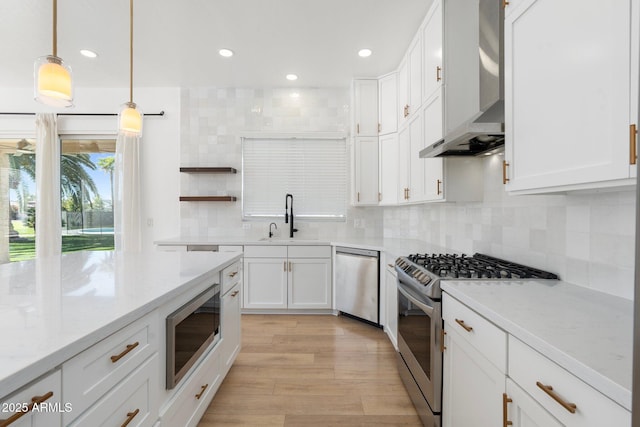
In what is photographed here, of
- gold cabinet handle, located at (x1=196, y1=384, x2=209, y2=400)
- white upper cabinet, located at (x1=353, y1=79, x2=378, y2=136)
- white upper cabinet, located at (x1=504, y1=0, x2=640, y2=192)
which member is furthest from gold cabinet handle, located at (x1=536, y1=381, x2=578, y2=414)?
white upper cabinet, located at (x1=353, y1=79, x2=378, y2=136)

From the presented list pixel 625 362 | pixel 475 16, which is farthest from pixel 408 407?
pixel 475 16

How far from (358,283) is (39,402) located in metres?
2.87

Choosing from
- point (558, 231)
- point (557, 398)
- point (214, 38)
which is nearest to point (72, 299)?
point (557, 398)

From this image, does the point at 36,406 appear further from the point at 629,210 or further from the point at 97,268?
the point at 629,210

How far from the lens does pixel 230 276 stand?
7.36 ft

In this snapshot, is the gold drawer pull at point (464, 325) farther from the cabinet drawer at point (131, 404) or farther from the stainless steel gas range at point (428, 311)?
the cabinet drawer at point (131, 404)

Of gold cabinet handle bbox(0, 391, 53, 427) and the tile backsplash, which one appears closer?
gold cabinet handle bbox(0, 391, 53, 427)

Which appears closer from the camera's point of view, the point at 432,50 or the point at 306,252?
the point at 432,50

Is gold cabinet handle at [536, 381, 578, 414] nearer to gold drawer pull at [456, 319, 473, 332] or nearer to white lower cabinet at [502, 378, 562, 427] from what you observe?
white lower cabinet at [502, 378, 562, 427]

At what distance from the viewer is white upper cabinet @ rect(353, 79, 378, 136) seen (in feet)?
12.2

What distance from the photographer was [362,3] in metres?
2.46

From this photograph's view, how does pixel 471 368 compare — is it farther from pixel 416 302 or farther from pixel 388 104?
pixel 388 104

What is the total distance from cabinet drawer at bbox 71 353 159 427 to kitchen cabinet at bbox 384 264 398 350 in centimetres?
186

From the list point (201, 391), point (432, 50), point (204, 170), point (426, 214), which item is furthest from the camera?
point (204, 170)
